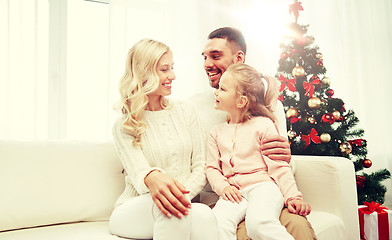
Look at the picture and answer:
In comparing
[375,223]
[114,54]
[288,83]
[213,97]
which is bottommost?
[375,223]

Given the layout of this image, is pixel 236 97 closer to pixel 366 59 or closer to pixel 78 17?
pixel 78 17

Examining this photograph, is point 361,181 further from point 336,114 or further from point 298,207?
point 298,207

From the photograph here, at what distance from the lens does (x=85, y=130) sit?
8.19 feet

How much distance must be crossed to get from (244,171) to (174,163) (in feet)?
0.98

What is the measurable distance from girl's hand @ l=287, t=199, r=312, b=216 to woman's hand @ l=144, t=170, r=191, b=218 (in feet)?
1.29

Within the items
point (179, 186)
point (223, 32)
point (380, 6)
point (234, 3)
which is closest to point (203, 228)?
point (179, 186)

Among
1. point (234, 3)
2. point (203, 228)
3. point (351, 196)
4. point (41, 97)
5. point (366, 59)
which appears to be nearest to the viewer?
point (203, 228)

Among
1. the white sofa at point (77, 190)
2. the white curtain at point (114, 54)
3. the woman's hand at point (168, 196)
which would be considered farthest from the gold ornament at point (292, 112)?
the woman's hand at point (168, 196)

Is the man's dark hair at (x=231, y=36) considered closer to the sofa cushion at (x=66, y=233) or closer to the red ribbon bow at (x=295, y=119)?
the red ribbon bow at (x=295, y=119)

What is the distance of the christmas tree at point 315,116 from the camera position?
222 centimetres

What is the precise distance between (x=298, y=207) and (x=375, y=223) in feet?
4.45

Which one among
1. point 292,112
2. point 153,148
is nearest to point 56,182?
point 153,148

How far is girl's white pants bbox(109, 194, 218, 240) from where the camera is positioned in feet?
3.37

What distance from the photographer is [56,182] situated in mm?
1423
